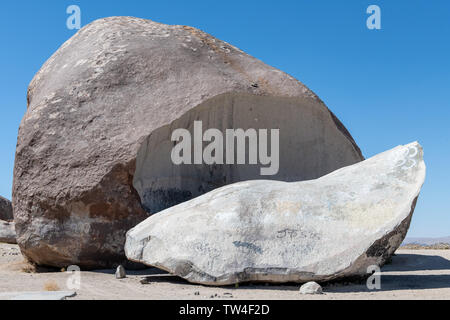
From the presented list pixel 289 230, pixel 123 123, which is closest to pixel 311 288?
pixel 289 230

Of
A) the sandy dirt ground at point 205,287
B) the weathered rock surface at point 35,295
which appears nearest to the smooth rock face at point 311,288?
the sandy dirt ground at point 205,287

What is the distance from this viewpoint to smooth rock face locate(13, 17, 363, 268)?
22.6 ft

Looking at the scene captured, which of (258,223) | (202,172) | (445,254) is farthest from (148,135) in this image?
(445,254)

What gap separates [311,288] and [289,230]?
28.0 inches

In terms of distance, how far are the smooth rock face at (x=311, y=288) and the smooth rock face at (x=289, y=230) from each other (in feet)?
0.73

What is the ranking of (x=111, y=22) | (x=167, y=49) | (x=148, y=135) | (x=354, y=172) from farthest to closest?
(x=111, y=22)
(x=167, y=49)
(x=148, y=135)
(x=354, y=172)

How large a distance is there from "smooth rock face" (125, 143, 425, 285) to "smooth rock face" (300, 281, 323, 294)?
22 centimetres

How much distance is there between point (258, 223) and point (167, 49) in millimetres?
3635

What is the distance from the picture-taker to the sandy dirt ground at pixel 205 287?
4703 millimetres

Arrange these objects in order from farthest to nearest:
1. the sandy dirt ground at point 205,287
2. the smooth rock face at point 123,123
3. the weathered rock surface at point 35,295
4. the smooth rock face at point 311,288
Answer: the smooth rock face at point 123,123 → the smooth rock face at point 311,288 → the sandy dirt ground at point 205,287 → the weathered rock surface at point 35,295

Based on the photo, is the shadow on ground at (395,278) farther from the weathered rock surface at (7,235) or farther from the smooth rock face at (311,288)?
the weathered rock surface at (7,235)

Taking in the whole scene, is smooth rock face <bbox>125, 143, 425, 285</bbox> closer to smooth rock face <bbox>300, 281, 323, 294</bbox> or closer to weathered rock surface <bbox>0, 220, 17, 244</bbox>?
smooth rock face <bbox>300, 281, 323, 294</bbox>
